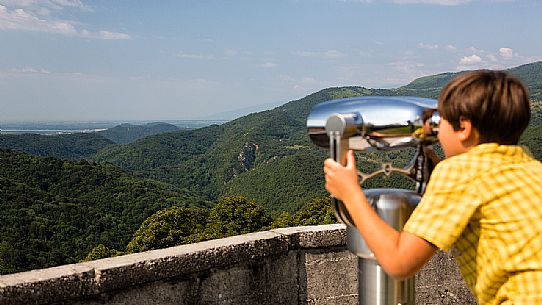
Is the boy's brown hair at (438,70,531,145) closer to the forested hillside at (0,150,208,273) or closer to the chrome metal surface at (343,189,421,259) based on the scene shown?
the chrome metal surface at (343,189,421,259)

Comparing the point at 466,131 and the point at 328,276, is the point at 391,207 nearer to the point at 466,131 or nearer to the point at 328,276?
the point at 466,131

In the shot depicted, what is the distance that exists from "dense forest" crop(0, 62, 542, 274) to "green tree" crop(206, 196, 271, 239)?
0.06 m

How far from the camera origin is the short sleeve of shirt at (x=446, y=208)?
111cm

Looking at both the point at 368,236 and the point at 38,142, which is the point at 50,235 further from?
the point at 38,142

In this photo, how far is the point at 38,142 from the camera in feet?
506

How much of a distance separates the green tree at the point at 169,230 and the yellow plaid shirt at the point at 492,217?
30.0m

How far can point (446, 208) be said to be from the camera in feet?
3.68

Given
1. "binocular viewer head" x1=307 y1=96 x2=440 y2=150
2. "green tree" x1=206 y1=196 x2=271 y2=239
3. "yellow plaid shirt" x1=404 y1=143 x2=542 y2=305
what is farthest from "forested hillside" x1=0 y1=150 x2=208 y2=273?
"yellow plaid shirt" x1=404 y1=143 x2=542 y2=305

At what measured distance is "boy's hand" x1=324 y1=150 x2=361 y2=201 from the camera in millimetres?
1146

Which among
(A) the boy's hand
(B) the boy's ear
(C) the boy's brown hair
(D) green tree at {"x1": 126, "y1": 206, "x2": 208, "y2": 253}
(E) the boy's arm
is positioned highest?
(C) the boy's brown hair

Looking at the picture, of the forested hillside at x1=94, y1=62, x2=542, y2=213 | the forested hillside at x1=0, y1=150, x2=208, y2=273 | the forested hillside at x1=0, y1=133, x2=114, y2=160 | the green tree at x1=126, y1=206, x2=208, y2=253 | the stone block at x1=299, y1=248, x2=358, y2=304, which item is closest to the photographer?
the stone block at x1=299, y1=248, x2=358, y2=304

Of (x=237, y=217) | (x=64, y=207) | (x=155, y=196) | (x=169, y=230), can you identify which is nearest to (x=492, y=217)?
(x=169, y=230)

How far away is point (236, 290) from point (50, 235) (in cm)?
4992

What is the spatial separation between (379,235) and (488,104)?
0.33m
